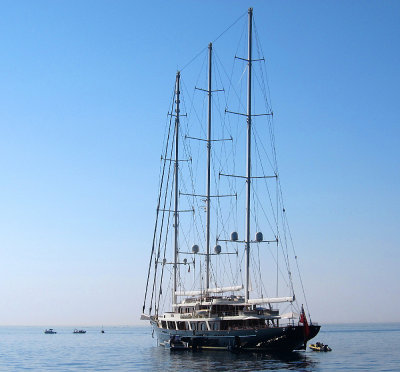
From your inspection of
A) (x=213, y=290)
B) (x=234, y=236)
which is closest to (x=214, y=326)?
(x=213, y=290)

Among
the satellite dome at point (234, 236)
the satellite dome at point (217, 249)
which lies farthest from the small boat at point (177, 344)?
the satellite dome at point (234, 236)

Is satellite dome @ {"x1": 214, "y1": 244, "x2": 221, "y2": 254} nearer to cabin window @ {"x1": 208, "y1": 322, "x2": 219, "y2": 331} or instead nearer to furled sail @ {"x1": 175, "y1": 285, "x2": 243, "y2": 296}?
furled sail @ {"x1": 175, "y1": 285, "x2": 243, "y2": 296}

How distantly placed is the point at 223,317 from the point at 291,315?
313 inches

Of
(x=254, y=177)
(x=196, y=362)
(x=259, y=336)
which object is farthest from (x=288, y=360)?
(x=254, y=177)

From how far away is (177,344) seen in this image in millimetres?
74562

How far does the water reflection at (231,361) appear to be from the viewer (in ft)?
185

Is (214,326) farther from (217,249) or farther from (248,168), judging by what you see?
(248,168)

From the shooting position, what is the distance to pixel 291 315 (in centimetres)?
6625

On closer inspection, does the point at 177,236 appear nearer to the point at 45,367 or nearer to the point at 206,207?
the point at 206,207

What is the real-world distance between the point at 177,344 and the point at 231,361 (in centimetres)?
1428

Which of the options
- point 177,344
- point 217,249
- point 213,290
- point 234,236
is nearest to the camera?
point 234,236

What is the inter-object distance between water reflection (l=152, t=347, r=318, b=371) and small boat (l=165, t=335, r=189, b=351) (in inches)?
39.3

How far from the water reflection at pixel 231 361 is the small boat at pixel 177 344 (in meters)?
1.00

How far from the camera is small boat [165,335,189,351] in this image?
73562 millimetres
